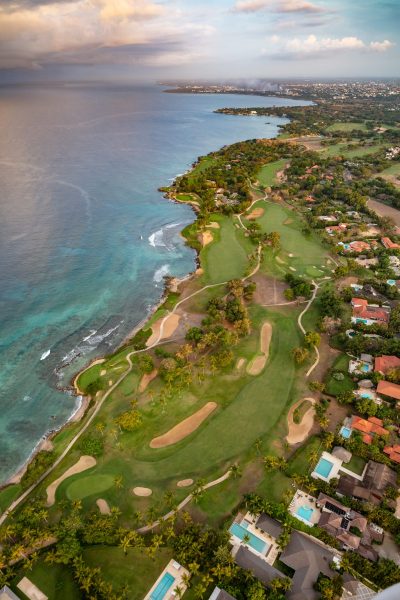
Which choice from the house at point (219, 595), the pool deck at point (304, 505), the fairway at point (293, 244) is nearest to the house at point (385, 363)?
the pool deck at point (304, 505)

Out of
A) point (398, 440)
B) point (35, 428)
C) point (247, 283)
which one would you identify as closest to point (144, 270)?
point (247, 283)

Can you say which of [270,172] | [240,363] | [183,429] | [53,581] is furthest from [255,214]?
[53,581]

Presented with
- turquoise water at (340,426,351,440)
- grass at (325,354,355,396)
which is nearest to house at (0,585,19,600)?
turquoise water at (340,426,351,440)

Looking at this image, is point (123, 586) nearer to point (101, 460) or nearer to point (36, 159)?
point (101, 460)

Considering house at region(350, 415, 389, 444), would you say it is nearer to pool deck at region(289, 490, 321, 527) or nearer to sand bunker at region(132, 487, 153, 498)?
pool deck at region(289, 490, 321, 527)

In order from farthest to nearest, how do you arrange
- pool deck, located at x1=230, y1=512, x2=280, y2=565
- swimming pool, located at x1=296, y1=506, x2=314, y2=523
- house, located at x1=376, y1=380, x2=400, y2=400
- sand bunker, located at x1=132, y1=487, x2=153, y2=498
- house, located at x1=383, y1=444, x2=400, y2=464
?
house, located at x1=376, y1=380, x2=400, y2=400 → house, located at x1=383, y1=444, x2=400, y2=464 → sand bunker, located at x1=132, y1=487, x2=153, y2=498 → swimming pool, located at x1=296, y1=506, x2=314, y2=523 → pool deck, located at x1=230, y1=512, x2=280, y2=565

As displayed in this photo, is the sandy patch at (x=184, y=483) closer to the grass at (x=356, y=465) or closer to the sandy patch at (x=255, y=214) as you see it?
the grass at (x=356, y=465)
